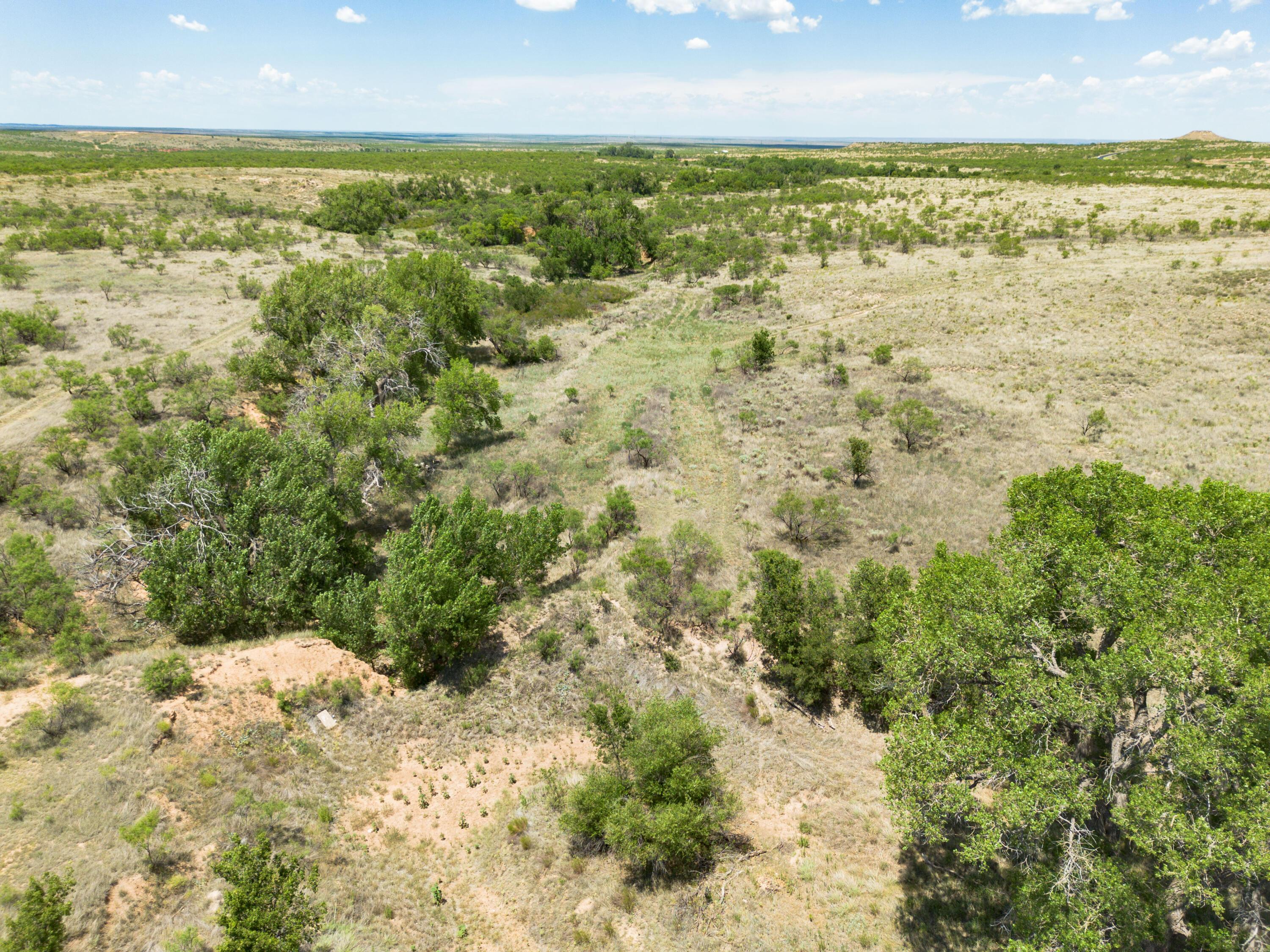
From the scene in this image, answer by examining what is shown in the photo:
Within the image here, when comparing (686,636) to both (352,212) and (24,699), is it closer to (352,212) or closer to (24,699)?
(24,699)

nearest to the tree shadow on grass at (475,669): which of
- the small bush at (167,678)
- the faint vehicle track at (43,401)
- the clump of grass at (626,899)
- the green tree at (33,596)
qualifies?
the small bush at (167,678)

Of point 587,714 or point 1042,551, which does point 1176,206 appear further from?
point 587,714

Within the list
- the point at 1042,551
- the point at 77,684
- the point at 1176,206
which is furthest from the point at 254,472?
the point at 1176,206

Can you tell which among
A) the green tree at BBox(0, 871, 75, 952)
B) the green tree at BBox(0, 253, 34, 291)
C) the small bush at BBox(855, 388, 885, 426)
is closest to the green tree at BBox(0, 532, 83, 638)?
the green tree at BBox(0, 871, 75, 952)

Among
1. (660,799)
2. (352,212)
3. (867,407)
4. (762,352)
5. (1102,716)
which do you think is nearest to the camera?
(1102,716)

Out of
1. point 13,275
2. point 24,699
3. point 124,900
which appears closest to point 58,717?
point 24,699

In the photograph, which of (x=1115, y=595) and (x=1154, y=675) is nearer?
(x=1154, y=675)

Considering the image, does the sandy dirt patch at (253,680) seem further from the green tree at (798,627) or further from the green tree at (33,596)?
the green tree at (798,627)
